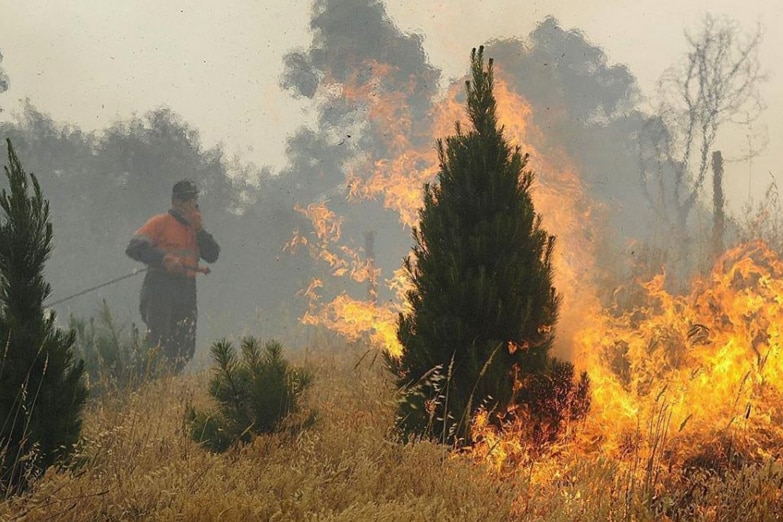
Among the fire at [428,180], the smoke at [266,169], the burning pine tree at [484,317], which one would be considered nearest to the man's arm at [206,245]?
the fire at [428,180]

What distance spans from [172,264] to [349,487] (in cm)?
743

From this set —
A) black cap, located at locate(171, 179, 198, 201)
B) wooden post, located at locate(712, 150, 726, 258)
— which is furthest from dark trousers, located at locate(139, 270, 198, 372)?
wooden post, located at locate(712, 150, 726, 258)

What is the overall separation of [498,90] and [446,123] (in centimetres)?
90

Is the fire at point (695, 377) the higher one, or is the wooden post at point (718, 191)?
the wooden post at point (718, 191)

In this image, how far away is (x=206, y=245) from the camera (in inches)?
450

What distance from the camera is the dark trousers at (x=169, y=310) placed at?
36.8 feet

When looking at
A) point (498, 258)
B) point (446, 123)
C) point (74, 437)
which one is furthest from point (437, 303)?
point (446, 123)

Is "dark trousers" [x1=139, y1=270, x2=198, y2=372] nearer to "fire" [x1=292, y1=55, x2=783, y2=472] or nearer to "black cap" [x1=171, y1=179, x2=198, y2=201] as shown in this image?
"black cap" [x1=171, y1=179, x2=198, y2=201]

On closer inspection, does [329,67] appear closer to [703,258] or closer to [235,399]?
[703,258]

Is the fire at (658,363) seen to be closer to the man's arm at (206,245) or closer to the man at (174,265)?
the man's arm at (206,245)

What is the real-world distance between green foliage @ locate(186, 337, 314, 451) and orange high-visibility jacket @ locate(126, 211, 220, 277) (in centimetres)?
551

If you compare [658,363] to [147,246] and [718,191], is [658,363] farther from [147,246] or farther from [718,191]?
[718,191]

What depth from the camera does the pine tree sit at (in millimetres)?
4445

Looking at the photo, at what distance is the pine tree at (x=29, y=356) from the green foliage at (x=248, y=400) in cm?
132
